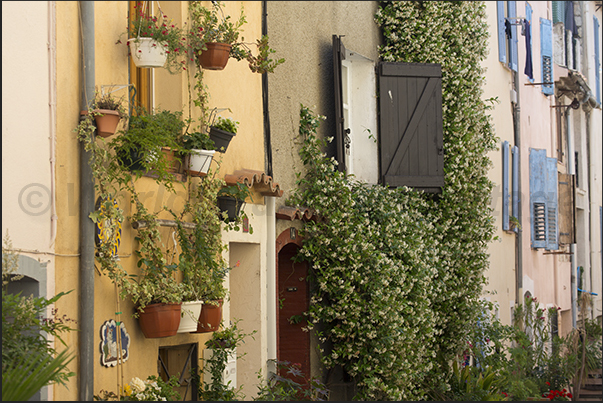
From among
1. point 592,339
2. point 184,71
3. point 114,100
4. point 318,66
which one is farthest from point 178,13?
point 592,339

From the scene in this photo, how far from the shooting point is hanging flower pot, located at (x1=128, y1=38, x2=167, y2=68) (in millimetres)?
4934

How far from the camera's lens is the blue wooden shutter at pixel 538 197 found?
47.8ft

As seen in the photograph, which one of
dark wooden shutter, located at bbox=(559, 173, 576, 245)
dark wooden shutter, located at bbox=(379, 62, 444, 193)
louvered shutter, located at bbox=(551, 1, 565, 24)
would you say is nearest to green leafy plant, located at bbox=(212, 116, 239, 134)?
dark wooden shutter, located at bbox=(379, 62, 444, 193)

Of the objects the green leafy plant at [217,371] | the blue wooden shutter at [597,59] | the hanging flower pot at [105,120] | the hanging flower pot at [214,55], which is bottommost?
the green leafy plant at [217,371]

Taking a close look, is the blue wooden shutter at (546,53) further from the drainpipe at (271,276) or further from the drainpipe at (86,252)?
the drainpipe at (86,252)

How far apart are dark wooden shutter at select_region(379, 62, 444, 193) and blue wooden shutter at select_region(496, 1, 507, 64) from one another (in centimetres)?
416

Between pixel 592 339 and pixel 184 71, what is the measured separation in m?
14.5

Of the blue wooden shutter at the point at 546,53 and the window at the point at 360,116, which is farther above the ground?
the blue wooden shutter at the point at 546,53

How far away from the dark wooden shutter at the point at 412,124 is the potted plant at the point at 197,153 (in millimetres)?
4020

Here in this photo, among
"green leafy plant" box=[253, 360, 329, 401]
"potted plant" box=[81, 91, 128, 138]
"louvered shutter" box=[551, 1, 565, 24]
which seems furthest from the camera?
"louvered shutter" box=[551, 1, 565, 24]

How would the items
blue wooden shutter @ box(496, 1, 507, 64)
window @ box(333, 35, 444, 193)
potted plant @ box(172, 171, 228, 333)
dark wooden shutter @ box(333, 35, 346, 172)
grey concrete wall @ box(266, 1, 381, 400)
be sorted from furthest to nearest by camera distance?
blue wooden shutter @ box(496, 1, 507, 64), window @ box(333, 35, 444, 193), dark wooden shutter @ box(333, 35, 346, 172), grey concrete wall @ box(266, 1, 381, 400), potted plant @ box(172, 171, 228, 333)

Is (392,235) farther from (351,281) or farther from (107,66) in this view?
(107,66)

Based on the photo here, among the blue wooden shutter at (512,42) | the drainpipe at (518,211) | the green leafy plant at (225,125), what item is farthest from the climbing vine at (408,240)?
the blue wooden shutter at (512,42)

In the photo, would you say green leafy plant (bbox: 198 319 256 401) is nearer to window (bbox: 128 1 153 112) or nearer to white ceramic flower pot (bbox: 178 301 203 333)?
white ceramic flower pot (bbox: 178 301 203 333)
